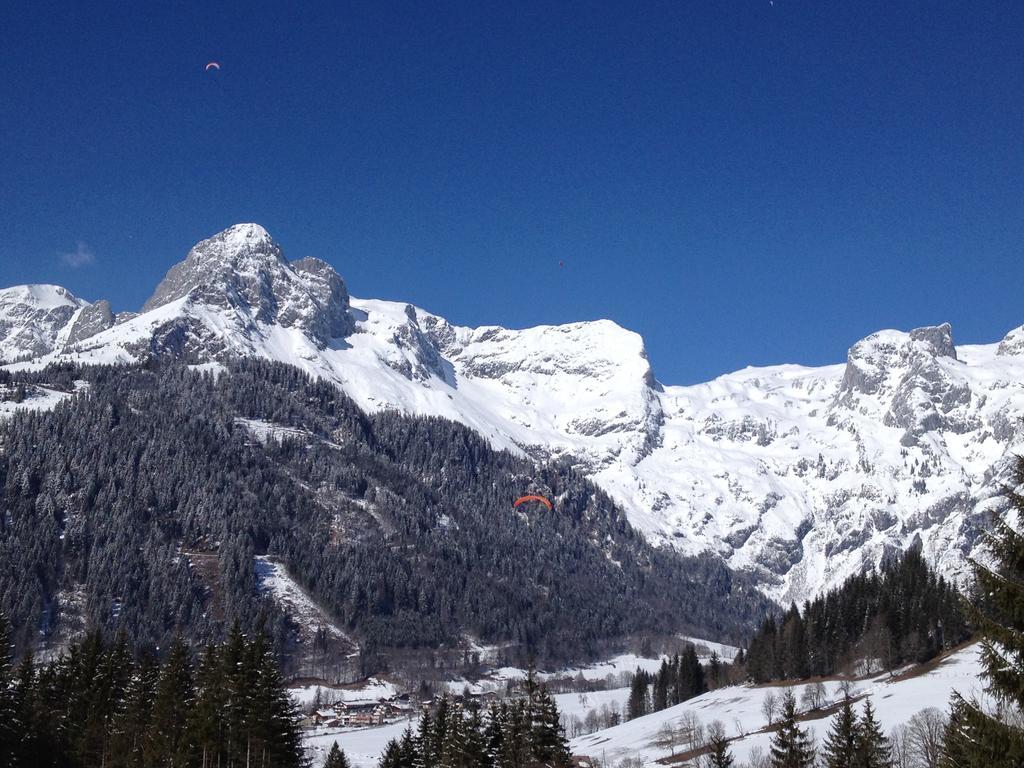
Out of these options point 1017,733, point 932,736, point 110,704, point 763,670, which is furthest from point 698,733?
point 1017,733

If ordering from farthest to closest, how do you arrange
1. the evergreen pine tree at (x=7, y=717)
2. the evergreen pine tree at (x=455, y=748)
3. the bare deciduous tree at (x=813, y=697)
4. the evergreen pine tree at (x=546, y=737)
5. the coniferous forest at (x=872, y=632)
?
the coniferous forest at (x=872, y=632)
the bare deciduous tree at (x=813, y=697)
the evergreen pine tree at (x=455, y=748)
the evergreen pine tree at (x=7, y=717)
the evergreen pine tree at (x=546, y=737)

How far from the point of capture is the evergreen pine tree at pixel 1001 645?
21.8 metres

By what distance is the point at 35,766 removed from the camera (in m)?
71.9

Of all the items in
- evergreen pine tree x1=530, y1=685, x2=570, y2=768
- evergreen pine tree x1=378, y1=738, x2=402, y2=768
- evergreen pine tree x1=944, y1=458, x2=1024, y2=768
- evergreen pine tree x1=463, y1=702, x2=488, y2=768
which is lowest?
evergreen pine tree x1=378, y1=738, x2=402, y2=768

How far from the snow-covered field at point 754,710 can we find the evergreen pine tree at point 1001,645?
9847 centimetres

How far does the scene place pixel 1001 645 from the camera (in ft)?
73.1

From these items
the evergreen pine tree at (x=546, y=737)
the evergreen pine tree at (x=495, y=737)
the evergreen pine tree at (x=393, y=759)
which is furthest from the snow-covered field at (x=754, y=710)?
the evergreen pine tree at (x=546, y=737)

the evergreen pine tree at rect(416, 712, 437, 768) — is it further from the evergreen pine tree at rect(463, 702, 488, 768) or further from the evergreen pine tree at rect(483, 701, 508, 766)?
the evergreen pine tree at rect(463, 702, 488, 768)

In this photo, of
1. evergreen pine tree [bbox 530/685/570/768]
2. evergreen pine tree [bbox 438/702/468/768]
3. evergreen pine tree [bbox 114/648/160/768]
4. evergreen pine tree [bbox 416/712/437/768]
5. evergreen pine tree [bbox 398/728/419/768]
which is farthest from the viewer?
evergreen pine tree [bbox 398/728/419/768]

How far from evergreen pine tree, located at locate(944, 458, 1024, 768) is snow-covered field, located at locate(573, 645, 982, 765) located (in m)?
98.5

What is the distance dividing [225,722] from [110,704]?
1808cm

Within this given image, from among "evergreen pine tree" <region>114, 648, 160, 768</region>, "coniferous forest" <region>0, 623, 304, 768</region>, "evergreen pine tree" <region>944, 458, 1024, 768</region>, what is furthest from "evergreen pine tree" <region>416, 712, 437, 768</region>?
"evergreen pine tree" <region>944, 458, 1024, 768</region>

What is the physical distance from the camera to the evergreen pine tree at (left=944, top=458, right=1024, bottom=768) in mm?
21844

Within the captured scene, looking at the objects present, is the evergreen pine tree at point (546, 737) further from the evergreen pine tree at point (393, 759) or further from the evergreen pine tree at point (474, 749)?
the evergreen pine tree at point (393, 759)
